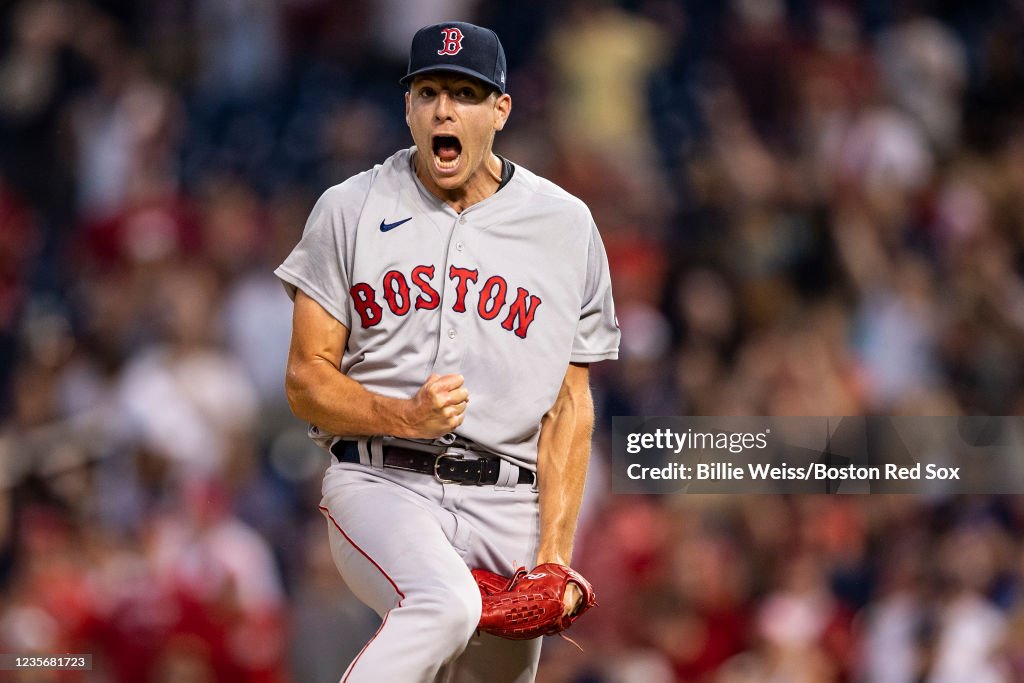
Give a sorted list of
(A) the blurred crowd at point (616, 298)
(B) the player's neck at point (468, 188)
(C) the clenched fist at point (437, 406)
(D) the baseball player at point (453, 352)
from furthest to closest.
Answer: (A) the blurred crowd at point (616, 298) → (B) the player's neck at point (468, 188) → (D) the baseball player at point (453, 352) → (C) the clenched fist at point (437, 406)

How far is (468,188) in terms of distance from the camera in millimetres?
3289

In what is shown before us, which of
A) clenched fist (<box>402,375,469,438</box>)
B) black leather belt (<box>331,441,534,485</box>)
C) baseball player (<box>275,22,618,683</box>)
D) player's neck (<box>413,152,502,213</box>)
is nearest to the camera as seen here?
clenched fist (<box>402,375,469,438</box>)

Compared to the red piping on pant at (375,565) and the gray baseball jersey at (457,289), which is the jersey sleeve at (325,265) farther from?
the red piping on pant at (375,565)

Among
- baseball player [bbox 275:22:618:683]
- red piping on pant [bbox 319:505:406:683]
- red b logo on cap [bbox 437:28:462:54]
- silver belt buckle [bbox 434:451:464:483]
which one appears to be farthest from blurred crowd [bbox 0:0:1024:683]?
red b logo on cap [bbox 437:28:462:54]

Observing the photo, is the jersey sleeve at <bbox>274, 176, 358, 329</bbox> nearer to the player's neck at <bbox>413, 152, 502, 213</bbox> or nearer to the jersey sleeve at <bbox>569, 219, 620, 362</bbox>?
the player's neck at <bbox>413, 152, 502, 213</bbox>

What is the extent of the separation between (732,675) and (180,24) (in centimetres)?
572

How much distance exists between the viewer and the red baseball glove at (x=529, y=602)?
296 centimetres

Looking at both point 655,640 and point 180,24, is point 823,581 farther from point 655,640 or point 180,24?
point 180,24

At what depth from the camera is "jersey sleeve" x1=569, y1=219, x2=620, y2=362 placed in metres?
3.32

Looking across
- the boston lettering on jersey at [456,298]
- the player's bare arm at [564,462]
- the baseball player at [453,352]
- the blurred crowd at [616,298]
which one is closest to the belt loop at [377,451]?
the baseball player at [453,352]

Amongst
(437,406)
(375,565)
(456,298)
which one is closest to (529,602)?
(375,565)

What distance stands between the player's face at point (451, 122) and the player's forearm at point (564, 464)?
54 centimetres

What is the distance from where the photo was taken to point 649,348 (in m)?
7.02

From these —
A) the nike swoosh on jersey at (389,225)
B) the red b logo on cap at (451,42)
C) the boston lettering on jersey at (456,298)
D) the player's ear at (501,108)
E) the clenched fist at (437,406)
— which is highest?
the red b logo on cap at (451,42)
